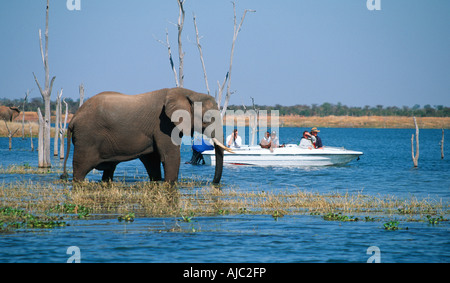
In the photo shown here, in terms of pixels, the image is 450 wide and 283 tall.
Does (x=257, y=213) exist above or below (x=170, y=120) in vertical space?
below

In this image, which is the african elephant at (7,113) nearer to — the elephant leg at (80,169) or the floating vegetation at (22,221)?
the elephant leg at (80,169)

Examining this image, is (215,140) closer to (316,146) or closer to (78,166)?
(78,166)

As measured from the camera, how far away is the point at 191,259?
1062cm

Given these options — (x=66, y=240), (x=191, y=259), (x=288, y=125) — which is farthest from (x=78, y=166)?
(x=288, y=125)

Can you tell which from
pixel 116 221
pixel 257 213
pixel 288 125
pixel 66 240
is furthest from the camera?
pixel 288 125

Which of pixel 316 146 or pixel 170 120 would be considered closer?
pixel 170 120

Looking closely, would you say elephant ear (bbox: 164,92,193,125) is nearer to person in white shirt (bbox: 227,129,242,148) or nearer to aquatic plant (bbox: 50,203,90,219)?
aquatic plant (bbox: 50,203,90,219)

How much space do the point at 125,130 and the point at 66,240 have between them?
25.1 feet

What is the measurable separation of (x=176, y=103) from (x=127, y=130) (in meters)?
1.64

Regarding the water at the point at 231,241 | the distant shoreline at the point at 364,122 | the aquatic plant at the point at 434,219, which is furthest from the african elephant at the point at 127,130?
the distant shoreline at the point at 364,122

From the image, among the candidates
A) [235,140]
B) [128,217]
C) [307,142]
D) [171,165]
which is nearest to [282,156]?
[307,142]
